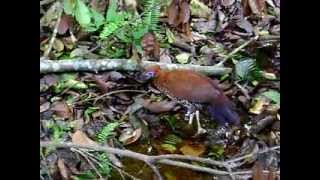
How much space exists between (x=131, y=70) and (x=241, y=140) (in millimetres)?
511

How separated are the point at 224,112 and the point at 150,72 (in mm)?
330

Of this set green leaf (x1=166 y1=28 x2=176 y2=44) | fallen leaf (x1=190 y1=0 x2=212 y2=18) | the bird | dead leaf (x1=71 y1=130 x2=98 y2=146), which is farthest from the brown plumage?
dead leaf (x1=71 y1=130 x2=98 y2=146)

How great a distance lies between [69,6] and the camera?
212cm

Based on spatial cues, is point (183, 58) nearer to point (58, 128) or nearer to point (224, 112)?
point (224, 112)

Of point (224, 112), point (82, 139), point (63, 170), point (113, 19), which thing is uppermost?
point (113, 19)

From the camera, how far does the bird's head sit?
210cm

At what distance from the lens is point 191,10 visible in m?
2.08

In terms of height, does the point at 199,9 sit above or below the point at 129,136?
above

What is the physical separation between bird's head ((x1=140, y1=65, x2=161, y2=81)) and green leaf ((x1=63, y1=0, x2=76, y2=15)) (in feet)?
1.24

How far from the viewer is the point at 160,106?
209cm

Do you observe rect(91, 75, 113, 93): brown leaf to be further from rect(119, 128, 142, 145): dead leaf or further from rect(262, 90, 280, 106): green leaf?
rect(262, 90, 280, 106): green leaf

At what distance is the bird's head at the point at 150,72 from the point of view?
2098mm

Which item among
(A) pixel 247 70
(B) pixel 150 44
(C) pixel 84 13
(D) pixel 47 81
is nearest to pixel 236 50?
(A) pixel 247 70

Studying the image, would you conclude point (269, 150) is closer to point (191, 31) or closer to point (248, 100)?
point (248, 100)
